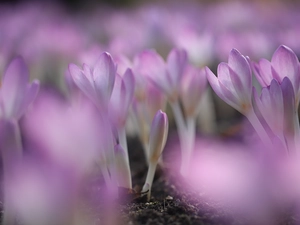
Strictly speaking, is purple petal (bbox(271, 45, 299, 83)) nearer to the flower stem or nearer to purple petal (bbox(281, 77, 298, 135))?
purple petal (bbox(281, 77, 298, 135))

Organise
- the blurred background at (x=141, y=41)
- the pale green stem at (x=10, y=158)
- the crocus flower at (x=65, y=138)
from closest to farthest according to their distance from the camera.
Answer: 1. the crocus flower at (x=65, y=138)
2. the pale green stem at (x=10, y=158)
3. the blurred background at (x=141, y=41)

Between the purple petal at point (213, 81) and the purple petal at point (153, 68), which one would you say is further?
the purple petal at point (153, 68)

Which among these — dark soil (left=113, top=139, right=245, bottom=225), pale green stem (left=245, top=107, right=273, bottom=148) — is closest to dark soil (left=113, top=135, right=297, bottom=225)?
dark soil (left=113, top=139, right=245, bottom=225)

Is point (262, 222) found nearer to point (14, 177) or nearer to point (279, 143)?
point (279, 143)

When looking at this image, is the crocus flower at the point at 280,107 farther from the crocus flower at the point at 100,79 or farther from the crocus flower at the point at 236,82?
the crocus flower at the point at 100,79

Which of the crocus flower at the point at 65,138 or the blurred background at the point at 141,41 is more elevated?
the blurred background at the point at 141,41

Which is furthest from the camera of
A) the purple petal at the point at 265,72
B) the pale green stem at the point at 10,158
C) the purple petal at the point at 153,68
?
the purple petal at the point at 153,68

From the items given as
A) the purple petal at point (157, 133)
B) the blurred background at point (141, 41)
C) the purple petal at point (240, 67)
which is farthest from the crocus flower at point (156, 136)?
the blurred background at point (141, 41)

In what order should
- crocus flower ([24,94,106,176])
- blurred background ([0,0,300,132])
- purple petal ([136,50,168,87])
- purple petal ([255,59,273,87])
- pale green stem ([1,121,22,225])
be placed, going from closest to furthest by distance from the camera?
1. crocus flower ([24,94,106,176])
2. pale green stem ([1,121,22,225])
3. purple petal ([255,59,273,87])
4. purple petal ([136,50,168,87])
5. blurred background ([0,0,300,132])
